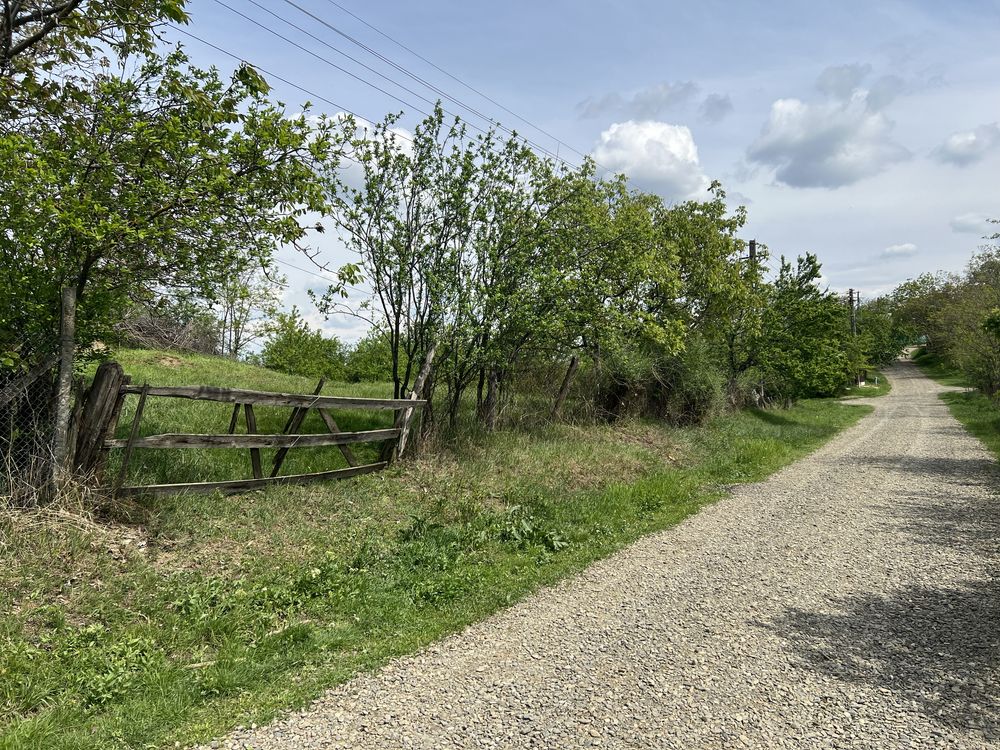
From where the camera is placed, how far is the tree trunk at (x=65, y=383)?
5.88m

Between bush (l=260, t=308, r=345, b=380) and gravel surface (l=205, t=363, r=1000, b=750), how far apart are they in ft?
72.9

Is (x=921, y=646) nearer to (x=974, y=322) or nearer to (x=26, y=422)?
(x=26, y=422)

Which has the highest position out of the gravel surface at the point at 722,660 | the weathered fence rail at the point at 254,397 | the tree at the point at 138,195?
the tree at the point at 138,195

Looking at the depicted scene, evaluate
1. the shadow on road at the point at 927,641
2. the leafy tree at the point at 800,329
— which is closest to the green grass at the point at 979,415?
the leafy tree at the point at 800,329

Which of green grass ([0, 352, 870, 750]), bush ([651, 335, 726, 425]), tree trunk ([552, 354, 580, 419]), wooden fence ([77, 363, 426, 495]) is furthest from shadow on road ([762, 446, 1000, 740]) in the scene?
bush ([651, 335, 726, 425])

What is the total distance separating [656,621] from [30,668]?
15.4 feet

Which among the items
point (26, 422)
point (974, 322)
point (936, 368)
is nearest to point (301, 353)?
point (26, 422)

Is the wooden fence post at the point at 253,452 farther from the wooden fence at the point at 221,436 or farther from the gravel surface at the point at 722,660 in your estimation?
the gravel surface at the point at 722,660

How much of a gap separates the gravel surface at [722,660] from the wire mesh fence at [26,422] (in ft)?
12.3

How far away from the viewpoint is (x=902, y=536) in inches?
318

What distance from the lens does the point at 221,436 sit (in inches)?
280

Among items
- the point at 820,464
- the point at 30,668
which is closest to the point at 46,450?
the point at 30,668

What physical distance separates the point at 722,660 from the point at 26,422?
265 inches

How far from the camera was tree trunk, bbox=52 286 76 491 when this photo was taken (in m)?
5.88
